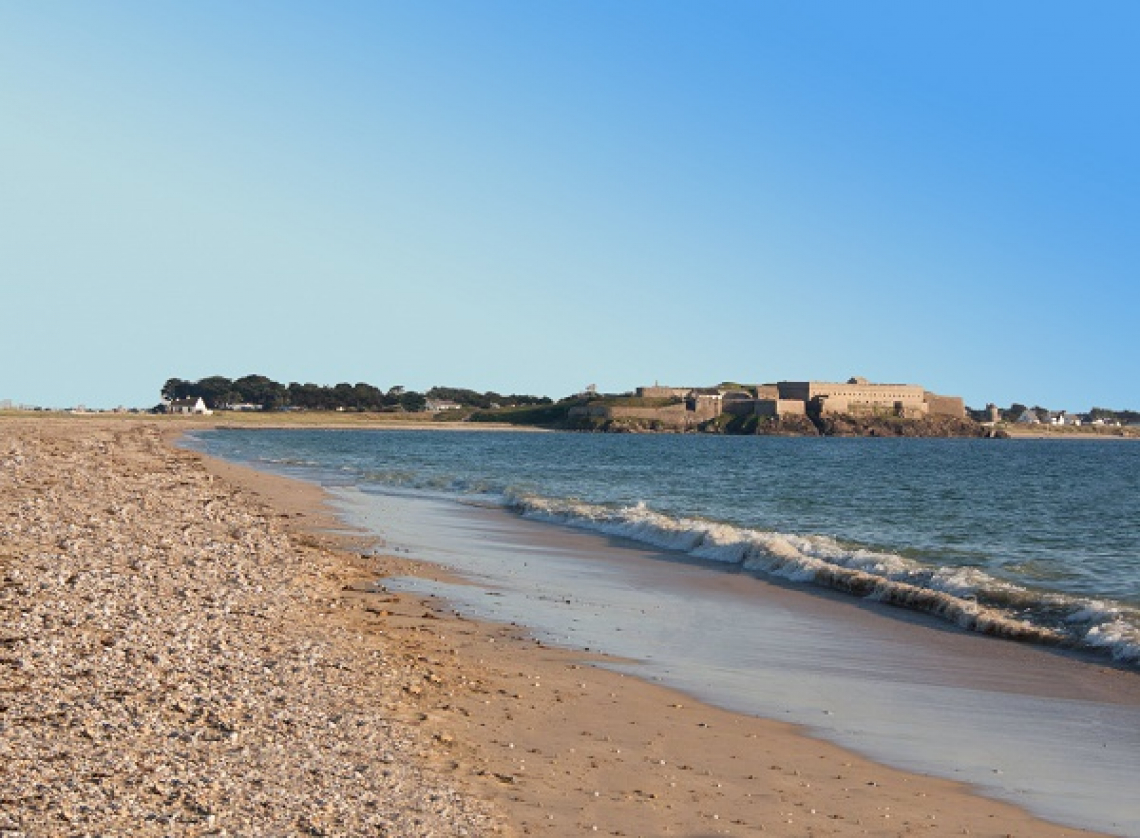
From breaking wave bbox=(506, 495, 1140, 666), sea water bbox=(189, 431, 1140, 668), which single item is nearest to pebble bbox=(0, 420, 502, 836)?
breaking wave bbox=(506, 495, 1140, 666)

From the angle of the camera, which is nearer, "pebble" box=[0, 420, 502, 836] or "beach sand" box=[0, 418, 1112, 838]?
"pebble" box=[0, 420, 502, 836]

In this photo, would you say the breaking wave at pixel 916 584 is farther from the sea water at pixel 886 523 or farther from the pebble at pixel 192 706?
the pebble at pixel 192 706

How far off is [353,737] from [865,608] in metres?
12.1

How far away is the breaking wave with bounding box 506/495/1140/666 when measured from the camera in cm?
1556

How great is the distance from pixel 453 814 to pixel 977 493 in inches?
1860

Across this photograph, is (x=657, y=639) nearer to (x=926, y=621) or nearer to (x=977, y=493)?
(x=926, y=621)

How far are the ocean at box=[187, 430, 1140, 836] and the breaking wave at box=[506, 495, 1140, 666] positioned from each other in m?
0.05

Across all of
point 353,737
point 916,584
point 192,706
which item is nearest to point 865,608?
point 916,584

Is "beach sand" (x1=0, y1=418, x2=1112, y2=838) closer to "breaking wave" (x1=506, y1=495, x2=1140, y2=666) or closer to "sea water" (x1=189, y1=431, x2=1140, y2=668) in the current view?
"breaking wave" (x1=506, y1=495, x2=1140, y2=666)

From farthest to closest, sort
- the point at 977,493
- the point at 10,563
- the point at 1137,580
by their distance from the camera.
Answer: the point at 977,493
the point at 1137,580
the point at 10,563

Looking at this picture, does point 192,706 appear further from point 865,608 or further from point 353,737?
point 865,608

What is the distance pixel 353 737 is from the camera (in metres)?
8.12

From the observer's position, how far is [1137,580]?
71.4 feet

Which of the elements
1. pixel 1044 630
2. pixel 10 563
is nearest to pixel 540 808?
pixel 10 563
